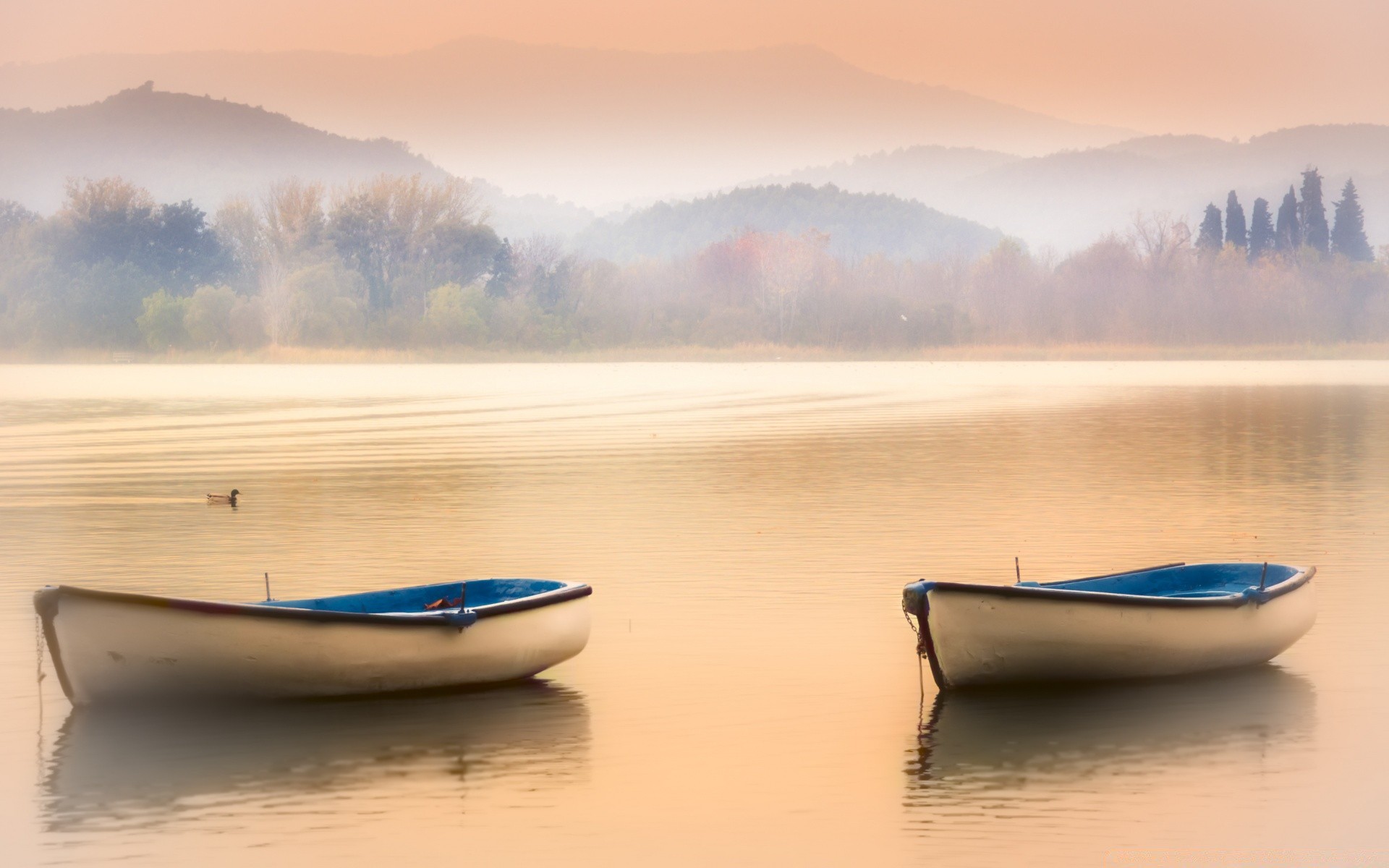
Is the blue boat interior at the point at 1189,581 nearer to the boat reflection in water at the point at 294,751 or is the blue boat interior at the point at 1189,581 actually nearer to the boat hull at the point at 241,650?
the boat reflection in water at the point at 294,751

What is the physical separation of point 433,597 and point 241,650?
96.8 inches

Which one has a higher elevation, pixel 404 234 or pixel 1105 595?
pixel 404 234

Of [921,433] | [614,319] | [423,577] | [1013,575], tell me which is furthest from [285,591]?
[614,319]

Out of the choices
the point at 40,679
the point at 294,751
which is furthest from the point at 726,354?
the point at 294,751

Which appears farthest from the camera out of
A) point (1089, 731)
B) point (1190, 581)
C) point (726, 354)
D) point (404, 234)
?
point (726, 354)

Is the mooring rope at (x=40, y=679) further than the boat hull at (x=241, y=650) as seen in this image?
No

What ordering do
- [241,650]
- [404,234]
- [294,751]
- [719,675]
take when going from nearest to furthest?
[294,751]
[241,650]
[719,675]
[404,234]

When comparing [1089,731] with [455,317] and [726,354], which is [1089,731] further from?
[726,354]

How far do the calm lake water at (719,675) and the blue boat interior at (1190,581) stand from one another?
1009 millimetres

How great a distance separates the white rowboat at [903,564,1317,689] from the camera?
52.4ft

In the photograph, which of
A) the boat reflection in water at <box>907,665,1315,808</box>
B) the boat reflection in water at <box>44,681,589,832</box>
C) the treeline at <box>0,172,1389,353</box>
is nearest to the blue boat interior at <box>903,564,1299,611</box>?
the boat reflection in water at <box>907,665,1315,808</box>

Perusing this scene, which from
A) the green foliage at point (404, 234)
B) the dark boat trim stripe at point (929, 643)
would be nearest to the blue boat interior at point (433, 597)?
the dark boat trim stripe at point (929, 643)

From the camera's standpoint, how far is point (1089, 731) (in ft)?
50.5

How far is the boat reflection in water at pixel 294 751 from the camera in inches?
538
